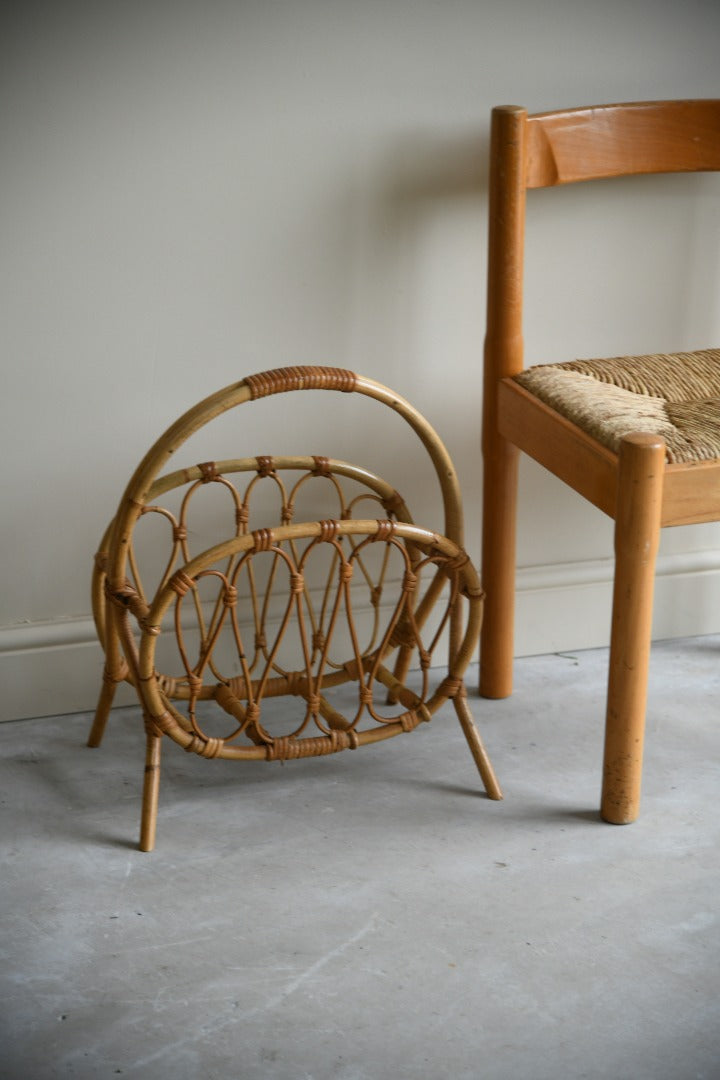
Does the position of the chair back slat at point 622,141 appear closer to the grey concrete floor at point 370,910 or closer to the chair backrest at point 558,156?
the chair backrest at point 558,156

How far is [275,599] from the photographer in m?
1.61

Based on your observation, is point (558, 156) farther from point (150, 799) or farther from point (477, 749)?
point (150, 799)

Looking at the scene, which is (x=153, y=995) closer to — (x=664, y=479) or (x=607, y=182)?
(x=664, y=479)

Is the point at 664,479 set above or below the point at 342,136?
below

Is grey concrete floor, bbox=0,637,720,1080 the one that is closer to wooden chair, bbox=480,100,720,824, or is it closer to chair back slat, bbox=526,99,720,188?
wooden chair, bbox=480,100,720,824

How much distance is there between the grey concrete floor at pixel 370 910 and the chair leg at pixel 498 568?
47mm

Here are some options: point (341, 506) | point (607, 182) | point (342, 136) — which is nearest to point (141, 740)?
point (341, 506)

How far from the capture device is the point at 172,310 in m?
1.46

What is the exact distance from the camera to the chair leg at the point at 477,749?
1.38 m

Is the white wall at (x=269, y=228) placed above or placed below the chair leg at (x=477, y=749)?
above

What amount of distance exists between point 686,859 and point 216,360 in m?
0.78

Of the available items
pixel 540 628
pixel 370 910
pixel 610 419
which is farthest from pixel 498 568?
pixel 370 910

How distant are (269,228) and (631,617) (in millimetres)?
619

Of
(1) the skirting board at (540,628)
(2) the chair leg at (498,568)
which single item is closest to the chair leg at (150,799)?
(1) the skirting board at (540,628)
